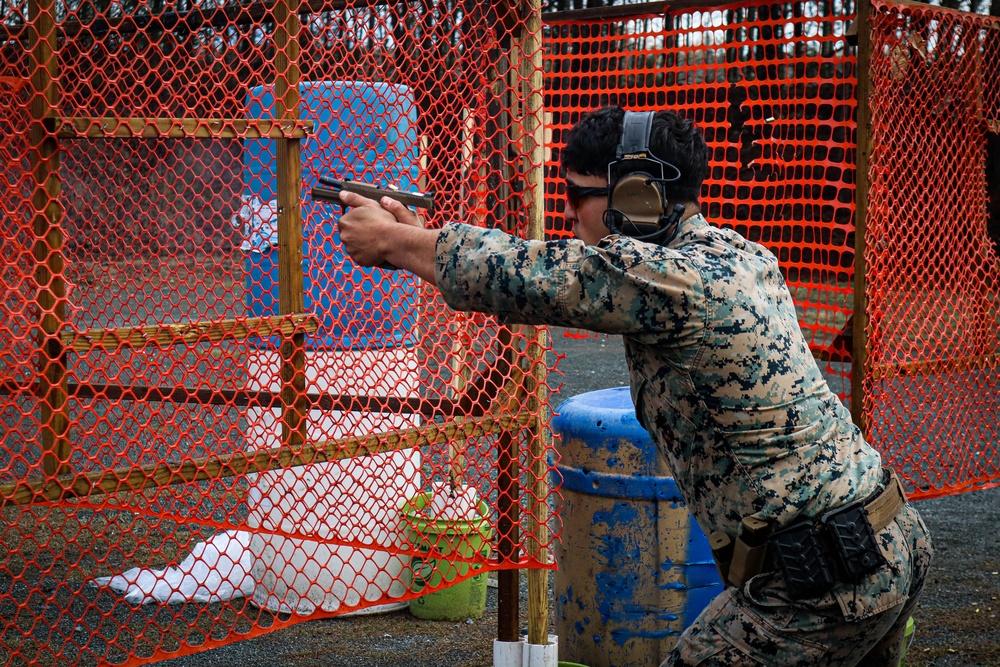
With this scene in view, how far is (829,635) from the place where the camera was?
8.09ft

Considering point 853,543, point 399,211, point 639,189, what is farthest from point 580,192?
point 853,543

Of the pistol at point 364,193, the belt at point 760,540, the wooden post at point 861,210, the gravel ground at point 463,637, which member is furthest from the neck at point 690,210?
the gravel ground at point 463,637

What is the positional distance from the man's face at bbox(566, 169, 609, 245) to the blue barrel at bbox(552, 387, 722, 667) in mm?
1551

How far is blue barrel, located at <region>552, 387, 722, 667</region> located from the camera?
4082mm

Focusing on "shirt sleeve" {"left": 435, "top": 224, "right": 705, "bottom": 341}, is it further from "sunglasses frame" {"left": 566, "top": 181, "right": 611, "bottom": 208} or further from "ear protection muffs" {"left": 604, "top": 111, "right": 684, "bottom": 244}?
"sunglasses frame" {"left": 566, "top": 181, "right": 611, "bottom": 208}

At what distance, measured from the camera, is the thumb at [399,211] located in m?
2.54

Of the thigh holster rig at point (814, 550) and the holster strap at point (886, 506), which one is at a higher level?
the holster strap at point (886, 506)

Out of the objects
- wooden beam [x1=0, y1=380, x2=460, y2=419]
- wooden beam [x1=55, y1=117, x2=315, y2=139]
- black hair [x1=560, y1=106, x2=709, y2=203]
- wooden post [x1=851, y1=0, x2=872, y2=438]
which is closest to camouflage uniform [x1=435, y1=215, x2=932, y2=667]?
black hair [x1=560, y1=106, x2=709, y2=203]

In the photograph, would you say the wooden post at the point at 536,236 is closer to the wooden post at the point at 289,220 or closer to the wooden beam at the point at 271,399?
the wooden beam at the point at 271,399

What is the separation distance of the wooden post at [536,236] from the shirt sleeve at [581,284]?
1623 millimetres

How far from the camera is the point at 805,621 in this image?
2445 mm

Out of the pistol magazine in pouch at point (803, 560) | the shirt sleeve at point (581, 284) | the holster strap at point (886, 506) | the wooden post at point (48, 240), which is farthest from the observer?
the wooden post at point (48, 240)

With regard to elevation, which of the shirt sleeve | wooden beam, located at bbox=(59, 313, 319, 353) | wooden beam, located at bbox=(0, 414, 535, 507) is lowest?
wooden beam, located at bbox=(0, 414, 535, 507)

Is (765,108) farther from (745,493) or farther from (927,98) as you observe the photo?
(745,493)
